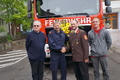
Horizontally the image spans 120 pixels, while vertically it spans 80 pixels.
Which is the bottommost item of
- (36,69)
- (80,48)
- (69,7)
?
(36,69)

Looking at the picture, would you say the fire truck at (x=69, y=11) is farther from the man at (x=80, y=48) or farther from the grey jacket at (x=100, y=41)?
the man at (x=80, y=48)

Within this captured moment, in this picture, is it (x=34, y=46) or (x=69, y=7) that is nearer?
(x=34, y=46)

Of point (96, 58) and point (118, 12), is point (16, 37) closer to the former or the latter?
point (96, 58)

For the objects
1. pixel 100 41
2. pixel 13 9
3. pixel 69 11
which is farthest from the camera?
pixel 13 9

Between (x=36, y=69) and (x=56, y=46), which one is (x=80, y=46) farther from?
(x=36, y=69)

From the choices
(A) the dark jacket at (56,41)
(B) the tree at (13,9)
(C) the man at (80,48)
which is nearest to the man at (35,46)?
(A) the dark jacket at (56,41)

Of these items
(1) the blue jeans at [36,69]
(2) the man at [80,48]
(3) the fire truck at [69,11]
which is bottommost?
(1) the blue jeans at [36,69]

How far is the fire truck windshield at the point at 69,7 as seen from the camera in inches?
220

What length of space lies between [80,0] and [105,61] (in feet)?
9.11

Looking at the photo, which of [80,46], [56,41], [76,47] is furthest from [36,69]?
[80,46]

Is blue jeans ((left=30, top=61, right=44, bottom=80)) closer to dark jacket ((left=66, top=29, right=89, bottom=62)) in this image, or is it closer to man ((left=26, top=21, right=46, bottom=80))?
man ((left=26, top=21, right=46, bottom=80))

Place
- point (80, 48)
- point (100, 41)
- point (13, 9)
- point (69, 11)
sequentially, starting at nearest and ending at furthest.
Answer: point (80, 48) → point (100, 41) → point (69, 11) → point (13, 9)

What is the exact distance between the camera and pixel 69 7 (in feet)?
18.5

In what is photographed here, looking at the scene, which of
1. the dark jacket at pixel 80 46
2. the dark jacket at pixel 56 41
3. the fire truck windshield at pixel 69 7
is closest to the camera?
the dark jacket at pixel 80 46
